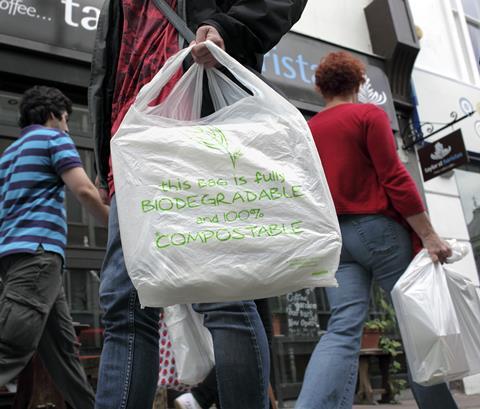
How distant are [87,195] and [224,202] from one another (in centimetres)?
148

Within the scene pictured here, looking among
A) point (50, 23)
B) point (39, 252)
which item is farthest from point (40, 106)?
point (50, 23)

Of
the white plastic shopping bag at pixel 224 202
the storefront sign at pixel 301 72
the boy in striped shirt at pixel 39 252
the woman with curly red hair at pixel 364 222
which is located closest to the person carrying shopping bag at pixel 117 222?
the white plastic shopping bag at pixel 224 202

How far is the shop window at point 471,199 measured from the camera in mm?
8172

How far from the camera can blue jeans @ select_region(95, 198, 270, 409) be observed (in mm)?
1604

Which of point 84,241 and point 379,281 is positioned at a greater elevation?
point 84,241

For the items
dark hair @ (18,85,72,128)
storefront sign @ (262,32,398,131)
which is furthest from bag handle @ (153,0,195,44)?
storefront sign @ (262,32,398,131)

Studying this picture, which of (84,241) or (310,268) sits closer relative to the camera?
(310,268)

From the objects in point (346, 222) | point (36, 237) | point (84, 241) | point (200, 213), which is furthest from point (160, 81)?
point (84, 241)

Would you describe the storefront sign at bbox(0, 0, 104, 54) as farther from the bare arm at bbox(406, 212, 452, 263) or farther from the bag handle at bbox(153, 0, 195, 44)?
the bare arm at bbox(406, 212, 452, 263)

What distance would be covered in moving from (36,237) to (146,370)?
141 centimetres

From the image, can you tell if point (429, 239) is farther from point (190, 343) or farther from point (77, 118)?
point (77, 118)

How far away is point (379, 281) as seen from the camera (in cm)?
259

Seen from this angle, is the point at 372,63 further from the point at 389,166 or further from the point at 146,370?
the point at 146,370

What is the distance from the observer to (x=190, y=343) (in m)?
2.44
